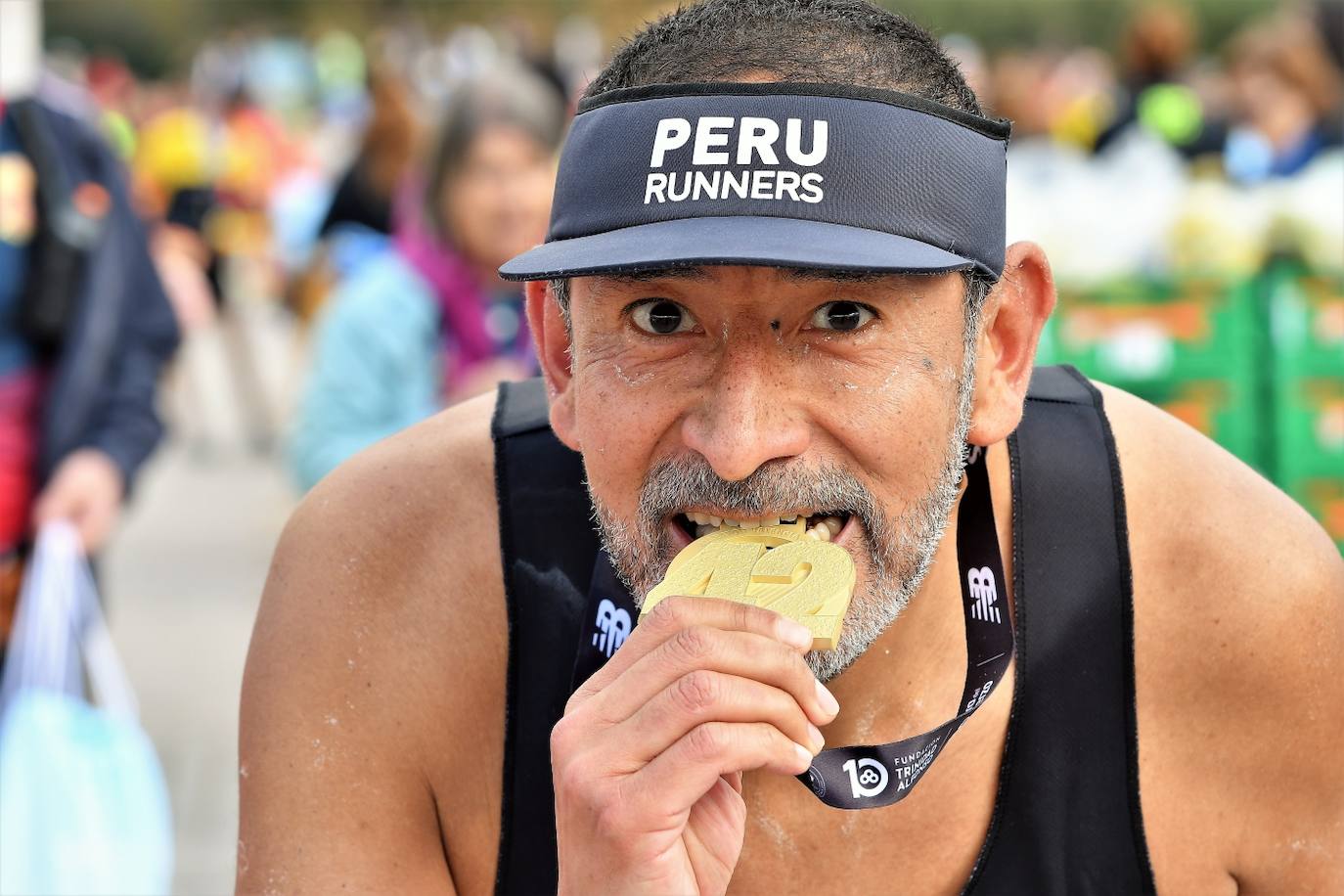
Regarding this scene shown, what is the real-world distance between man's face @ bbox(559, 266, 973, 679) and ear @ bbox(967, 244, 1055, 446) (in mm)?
82

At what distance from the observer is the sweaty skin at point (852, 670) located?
7.58 feet

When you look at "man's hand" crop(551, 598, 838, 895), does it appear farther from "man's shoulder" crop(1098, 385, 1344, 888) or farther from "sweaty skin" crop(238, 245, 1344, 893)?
"man's shoulder" crop(1098, 385, 1344, 888)

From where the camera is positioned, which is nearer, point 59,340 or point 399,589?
point 399,589

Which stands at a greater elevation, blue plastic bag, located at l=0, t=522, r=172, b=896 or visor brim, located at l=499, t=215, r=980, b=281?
visor brim, located at l=499, t=215, r=980, b=281

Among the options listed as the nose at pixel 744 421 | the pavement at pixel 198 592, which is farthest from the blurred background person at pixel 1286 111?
the nose at pixel 744 421

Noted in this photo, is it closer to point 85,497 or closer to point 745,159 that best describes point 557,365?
point 745,159

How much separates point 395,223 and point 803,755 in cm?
600

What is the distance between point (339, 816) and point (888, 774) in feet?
2.38

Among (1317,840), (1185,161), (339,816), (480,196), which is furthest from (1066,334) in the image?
(339,816)

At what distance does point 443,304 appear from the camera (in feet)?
16.4

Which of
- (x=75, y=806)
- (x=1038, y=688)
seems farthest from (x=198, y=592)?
(x=1038, y=688)

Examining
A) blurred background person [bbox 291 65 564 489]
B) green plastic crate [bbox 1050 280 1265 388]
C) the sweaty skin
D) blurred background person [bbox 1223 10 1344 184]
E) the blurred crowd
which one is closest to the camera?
the sweaty skin

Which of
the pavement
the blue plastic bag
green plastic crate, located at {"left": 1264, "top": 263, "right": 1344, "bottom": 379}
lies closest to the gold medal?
the blue plastic bag

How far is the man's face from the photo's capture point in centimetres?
207
